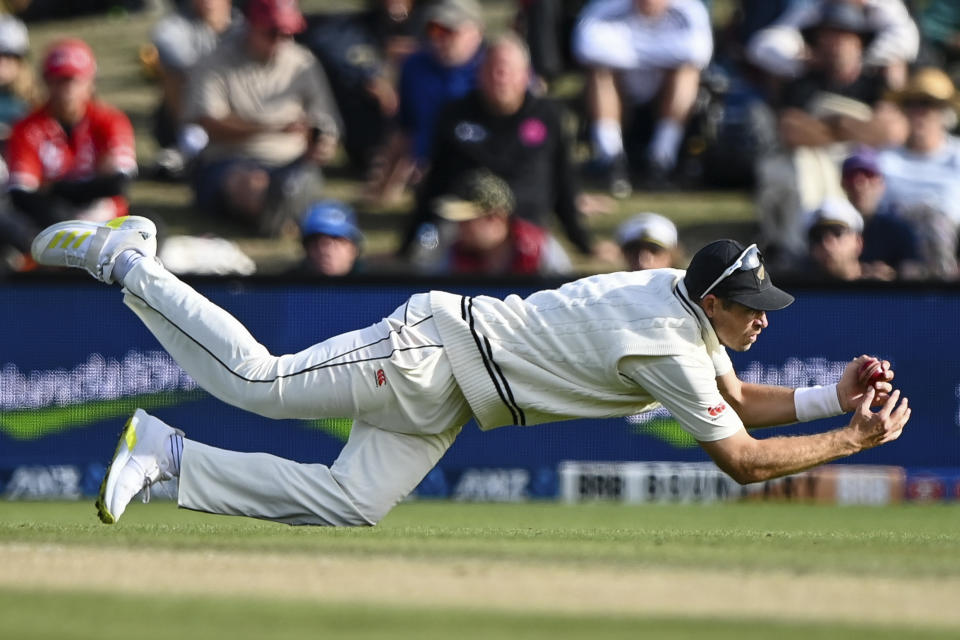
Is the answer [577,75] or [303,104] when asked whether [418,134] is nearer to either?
[303,104]

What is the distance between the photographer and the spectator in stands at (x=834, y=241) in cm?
1078

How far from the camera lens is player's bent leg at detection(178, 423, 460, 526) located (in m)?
6.59

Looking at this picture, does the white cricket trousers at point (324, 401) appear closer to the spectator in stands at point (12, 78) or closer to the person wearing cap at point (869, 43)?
the spectator in stands at point (12, 78)

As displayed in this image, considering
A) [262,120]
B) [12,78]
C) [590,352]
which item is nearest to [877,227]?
[262,120]

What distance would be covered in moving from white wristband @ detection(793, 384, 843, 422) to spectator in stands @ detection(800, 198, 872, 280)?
395cm

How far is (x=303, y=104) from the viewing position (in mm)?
12602

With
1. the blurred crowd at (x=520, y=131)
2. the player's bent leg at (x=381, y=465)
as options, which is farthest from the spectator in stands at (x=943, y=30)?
the player's bent leg at (x=381, y=465)

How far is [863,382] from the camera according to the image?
6.75 m

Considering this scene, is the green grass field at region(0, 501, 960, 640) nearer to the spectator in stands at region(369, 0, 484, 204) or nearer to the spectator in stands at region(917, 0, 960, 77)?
the spectator in stands at region(369, 0, 484, 204)

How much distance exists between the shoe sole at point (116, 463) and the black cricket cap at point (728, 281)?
2391 millimetres

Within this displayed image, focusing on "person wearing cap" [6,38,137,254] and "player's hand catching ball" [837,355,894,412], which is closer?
"player's hand catching ball" [837,355,894,412]

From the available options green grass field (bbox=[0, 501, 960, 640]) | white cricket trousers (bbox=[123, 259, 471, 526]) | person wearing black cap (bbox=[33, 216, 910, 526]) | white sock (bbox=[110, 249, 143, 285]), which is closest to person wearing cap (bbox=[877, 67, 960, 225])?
green grass field (bbox=[0, 501, 960, 640])

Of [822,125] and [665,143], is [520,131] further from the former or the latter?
[822,125]

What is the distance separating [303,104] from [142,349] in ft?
11.1
